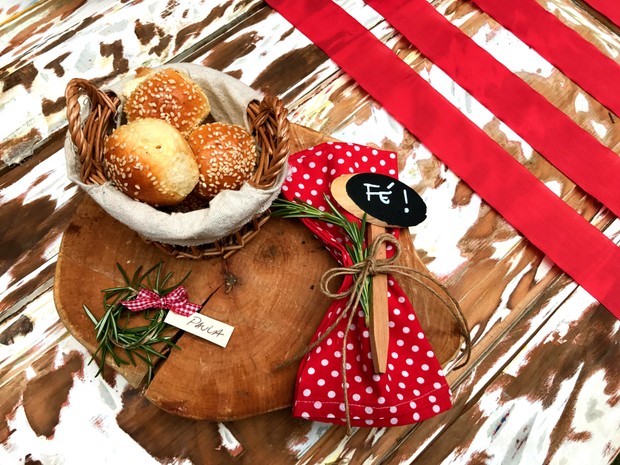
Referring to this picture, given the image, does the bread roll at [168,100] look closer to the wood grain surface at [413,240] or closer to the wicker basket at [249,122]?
the wicker basket at [249,122]

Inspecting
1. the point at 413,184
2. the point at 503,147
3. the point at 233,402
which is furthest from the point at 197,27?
the point at 233,402

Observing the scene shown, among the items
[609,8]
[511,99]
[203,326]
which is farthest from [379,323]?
[609,8]

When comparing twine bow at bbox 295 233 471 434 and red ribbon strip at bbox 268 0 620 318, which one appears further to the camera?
red ribbon strip at bbox 268 0 620 318

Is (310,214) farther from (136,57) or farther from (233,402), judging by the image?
(136,57)

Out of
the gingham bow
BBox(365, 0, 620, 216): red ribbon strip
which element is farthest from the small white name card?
BBox(365, 0, 620, 216): red ribbon strip

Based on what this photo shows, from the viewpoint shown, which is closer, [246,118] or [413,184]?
[246,118]

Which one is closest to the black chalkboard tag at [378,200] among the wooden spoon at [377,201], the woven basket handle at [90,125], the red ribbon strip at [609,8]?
the wooden spoon at [377,201]

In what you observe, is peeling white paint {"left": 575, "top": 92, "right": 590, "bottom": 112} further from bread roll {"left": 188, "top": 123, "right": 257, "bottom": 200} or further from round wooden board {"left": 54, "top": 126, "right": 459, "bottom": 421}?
bread roll {"left": 188, "top": 123, "right": 257, "bottom": 200}
